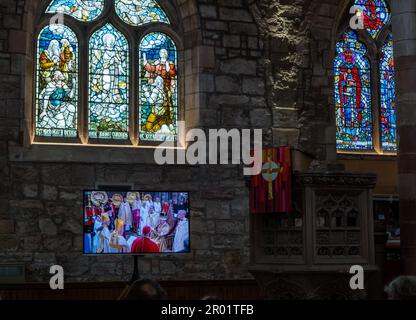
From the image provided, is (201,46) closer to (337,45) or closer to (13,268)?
(337,45)

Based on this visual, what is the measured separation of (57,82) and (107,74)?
0.60 meters

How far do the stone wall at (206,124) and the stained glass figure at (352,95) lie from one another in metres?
0.76

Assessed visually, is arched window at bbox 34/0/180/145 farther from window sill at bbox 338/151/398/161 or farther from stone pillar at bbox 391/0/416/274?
stone pillar at bbox 391/0/416/274

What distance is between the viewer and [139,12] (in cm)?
953

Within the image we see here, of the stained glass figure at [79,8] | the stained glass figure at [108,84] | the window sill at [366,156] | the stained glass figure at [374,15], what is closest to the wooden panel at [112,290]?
the stained glass figure at [108,84]

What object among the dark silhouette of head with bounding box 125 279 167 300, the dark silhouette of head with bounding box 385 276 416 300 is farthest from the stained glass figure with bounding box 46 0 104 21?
the dark silhouette of head with bounding box 125 279 167 300

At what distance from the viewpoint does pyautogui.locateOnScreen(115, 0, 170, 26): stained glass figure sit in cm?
944

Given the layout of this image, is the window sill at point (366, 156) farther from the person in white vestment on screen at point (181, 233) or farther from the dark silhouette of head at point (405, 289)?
the dark silhouette of head at point (405, 289)

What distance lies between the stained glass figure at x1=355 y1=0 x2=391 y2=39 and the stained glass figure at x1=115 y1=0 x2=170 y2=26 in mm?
3070

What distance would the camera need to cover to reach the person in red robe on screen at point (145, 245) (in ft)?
27.3
